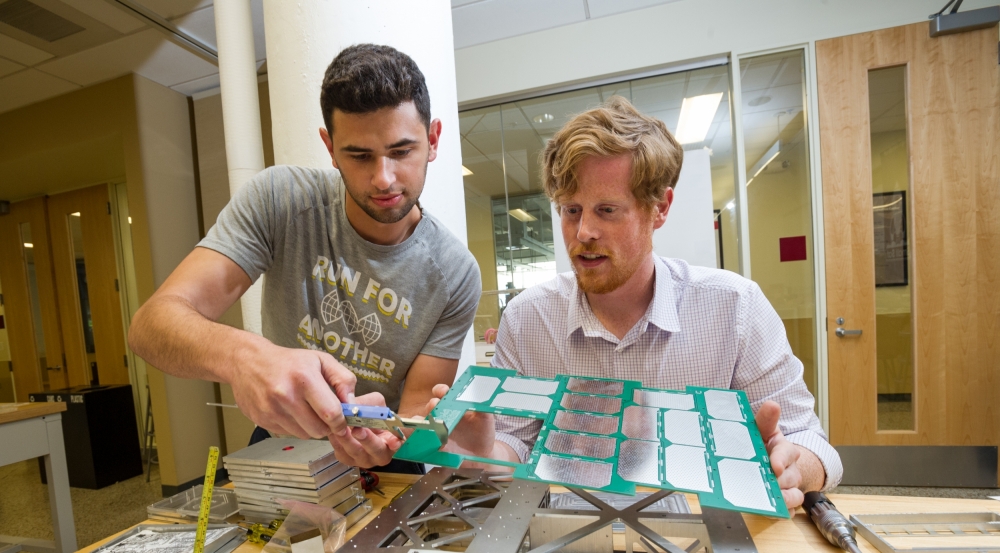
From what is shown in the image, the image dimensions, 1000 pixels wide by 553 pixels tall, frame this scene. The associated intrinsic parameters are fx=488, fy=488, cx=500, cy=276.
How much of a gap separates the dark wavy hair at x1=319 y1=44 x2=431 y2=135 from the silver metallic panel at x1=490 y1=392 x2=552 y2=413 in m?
0.73

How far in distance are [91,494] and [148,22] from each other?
3.54 m

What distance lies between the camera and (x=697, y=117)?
3518 mm

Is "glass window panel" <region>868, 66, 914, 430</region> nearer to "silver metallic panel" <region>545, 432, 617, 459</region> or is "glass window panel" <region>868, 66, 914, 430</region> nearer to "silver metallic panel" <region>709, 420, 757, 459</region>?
"silver metallic panel" <region>709, 420, 757, 459</region>

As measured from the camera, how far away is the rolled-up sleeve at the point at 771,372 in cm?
115

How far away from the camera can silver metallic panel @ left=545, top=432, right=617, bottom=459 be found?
0.78m

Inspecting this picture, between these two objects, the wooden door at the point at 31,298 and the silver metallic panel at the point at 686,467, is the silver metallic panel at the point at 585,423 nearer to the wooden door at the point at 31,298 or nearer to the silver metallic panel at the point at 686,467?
the silver metallic panel at the point at 686,467

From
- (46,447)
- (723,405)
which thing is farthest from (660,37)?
(46,447)

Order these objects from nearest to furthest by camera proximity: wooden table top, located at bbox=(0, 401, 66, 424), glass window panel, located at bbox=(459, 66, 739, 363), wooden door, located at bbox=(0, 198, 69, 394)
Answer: wooden table top, located at bbox=(0, 401, 66, 424) → glass window panel, located at bbox=(459, 66, 739, 363) → wooden door, located at bbox=(0, 198, 69, 394)

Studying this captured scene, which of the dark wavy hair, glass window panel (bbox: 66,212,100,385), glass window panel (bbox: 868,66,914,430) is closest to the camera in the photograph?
the dark wavy hair

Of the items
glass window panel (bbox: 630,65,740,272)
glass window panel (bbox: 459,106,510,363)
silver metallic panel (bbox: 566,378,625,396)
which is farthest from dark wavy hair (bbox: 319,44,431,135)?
glass window panel (bbox: 459,106,510,363)

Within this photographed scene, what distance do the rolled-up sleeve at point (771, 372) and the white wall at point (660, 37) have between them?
8.42ft

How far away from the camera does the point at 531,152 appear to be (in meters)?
3.91

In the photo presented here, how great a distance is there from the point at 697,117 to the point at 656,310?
108 inches

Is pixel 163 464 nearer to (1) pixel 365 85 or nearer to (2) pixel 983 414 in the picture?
(1) pixel 365 85
